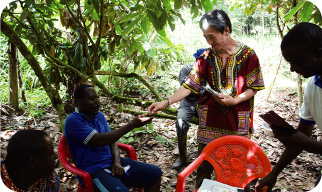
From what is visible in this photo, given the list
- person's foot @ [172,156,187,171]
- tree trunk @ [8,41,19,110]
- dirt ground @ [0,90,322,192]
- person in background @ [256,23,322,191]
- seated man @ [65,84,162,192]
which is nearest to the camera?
person in background @ [256,23,322,191]

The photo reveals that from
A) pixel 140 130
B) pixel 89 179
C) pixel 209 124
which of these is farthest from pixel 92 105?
pixel 140 130

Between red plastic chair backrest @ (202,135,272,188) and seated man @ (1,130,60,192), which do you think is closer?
seated man @ (1,130,60,192)

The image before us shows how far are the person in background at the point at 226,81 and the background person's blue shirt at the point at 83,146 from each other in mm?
577

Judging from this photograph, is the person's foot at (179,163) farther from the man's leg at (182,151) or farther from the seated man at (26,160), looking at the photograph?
the seated man at (26,160)

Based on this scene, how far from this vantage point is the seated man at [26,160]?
1.31 m

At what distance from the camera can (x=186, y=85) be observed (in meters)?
2.03

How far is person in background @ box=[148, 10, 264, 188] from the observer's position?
72.1 inches

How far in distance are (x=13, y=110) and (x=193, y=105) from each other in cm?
318

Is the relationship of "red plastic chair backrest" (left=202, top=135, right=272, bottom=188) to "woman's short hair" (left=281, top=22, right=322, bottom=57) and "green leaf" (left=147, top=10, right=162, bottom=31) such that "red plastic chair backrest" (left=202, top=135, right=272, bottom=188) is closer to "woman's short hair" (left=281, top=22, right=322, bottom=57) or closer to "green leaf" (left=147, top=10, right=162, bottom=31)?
"woman's short hair" (left=281, top=22, right=322, bottom=57)

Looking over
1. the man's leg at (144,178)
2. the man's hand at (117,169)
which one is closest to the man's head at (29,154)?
the man's hand at (117,169)

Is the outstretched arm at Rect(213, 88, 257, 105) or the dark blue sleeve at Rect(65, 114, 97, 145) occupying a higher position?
the outstretched arm at Rect(213, 88, 257, 105)

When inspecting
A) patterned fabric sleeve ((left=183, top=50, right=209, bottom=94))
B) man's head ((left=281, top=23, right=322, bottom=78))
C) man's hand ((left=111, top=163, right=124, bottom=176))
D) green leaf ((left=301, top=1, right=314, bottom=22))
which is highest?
green leaf ((left=301, top=1, right=314, bottom=22))

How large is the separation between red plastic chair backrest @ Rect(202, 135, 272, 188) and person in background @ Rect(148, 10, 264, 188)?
0.35 ft

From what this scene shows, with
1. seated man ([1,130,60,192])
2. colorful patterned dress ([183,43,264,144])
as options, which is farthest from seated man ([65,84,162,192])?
colorful patterned dress ([183,43,264,144])
